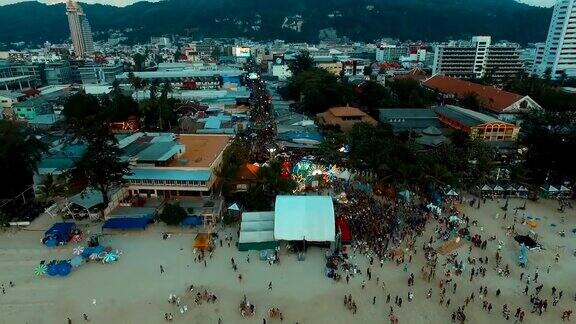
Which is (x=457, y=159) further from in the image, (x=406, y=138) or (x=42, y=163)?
(x=42, y=163)

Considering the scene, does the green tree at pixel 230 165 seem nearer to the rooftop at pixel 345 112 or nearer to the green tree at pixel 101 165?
the green tree at pixel 101 165

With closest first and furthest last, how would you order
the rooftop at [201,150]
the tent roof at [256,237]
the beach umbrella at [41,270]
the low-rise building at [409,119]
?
the beach umbrella at [41,270]
the tent roof at [256,237]
the rooftop at [201,150]
the low-rise building at [409,119]

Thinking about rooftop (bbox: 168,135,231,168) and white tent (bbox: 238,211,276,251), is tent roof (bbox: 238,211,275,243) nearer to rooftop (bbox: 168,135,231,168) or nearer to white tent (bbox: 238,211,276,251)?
white tent (bbox: 238,211,276,251)

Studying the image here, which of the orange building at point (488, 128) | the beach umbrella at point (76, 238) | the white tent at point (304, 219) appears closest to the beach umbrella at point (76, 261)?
the beach umbrella at point (76, 238)

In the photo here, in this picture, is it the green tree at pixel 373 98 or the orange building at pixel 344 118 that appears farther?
the green tree at pixel 373 98

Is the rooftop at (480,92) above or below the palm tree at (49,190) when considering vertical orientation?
above

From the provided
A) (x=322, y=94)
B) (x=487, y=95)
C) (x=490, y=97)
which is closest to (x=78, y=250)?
(x=322, y=94)
